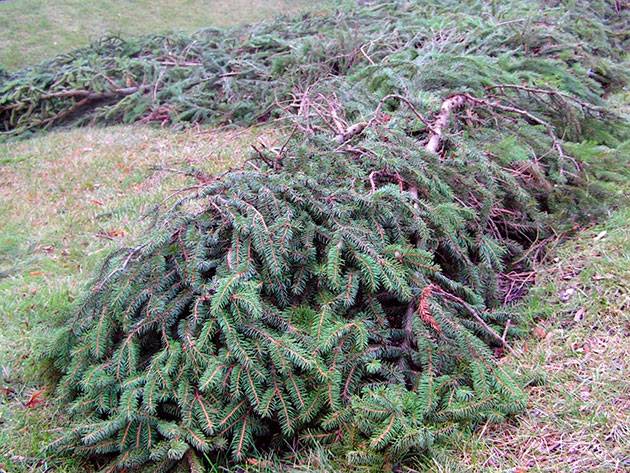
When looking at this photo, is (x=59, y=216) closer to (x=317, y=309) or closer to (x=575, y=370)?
(x=317, y=309)

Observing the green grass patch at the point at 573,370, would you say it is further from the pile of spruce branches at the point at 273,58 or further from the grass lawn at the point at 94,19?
the grass lawn at the point at 94,19

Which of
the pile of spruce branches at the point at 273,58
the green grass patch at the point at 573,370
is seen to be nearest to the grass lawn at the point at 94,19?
the pile of spruce branches at the point at 273,58

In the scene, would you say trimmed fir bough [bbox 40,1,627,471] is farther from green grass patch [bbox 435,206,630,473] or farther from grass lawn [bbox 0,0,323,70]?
grass lawn [bbox 0,0,323,70]

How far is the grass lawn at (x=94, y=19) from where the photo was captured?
455 inches

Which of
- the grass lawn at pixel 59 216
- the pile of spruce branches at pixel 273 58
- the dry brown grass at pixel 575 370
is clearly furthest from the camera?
the pile of spruce branches at pixel 273 58

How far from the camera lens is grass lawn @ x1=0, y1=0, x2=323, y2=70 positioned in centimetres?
1155

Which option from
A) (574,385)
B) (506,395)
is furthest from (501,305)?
(506,395)

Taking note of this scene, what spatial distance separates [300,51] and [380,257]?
4937 millimetres

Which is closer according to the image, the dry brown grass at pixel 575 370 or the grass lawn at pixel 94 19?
the dry brown grass at pixel 575 370

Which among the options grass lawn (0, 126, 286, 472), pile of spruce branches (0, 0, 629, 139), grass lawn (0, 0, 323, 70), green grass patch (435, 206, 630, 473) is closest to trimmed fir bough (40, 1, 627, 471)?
green grass patch (435, 206, 630, 473)

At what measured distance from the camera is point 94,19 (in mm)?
12938

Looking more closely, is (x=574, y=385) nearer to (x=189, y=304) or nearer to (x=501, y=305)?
(x=501, y=305)

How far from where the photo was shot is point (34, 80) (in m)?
8.27

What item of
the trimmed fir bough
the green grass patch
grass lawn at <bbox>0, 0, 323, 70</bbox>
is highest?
the trimmed fir bough
